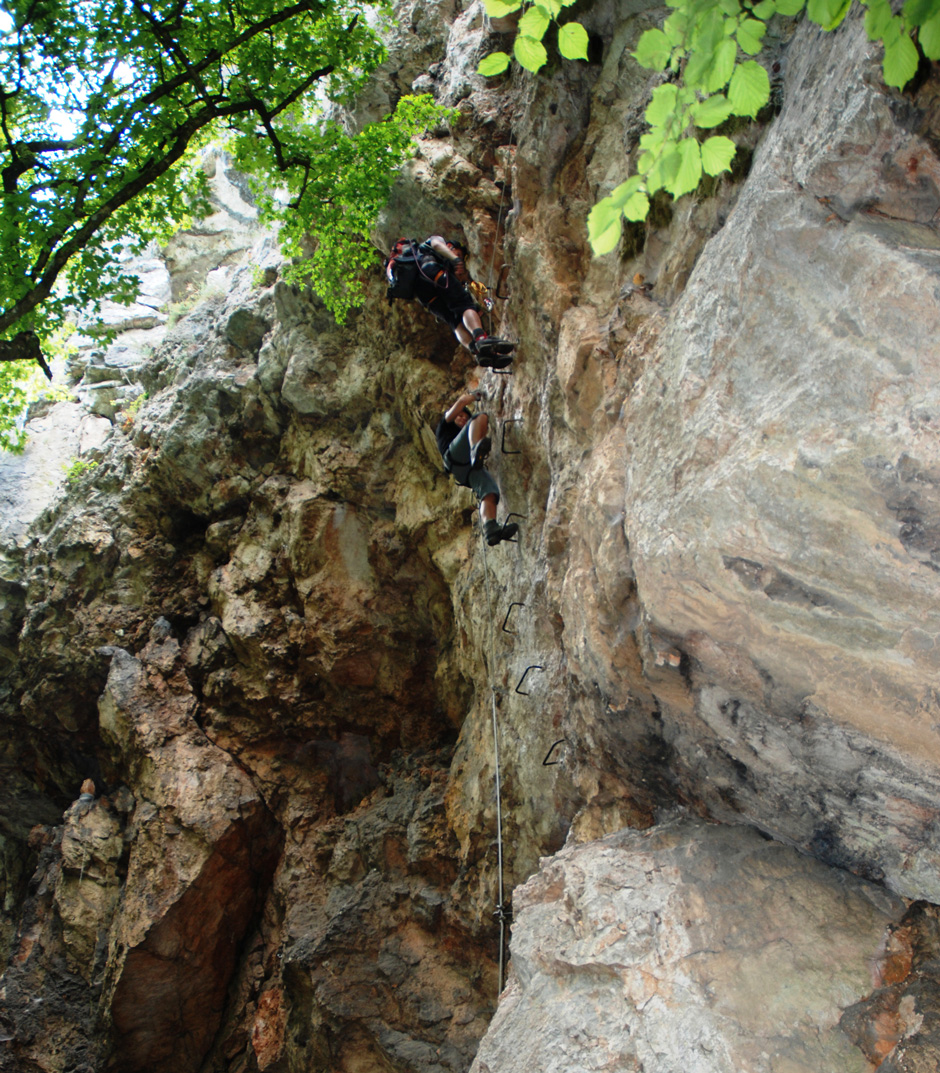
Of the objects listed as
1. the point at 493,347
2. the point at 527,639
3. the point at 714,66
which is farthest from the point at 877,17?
the point at 527,639

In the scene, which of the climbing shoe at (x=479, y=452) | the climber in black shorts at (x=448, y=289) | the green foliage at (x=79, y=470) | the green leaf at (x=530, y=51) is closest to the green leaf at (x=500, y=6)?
the green leaf at (x=530, y=51)

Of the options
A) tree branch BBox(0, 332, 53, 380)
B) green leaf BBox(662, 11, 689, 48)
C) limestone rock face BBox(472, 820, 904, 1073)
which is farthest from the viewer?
tree branch BBox(0, 332, 53, 380)

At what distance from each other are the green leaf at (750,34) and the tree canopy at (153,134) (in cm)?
574

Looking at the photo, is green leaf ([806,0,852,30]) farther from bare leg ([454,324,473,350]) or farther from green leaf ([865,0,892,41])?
bare leg ([454,324,473,350])

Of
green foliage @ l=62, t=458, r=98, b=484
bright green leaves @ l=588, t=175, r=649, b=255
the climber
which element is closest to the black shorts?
the climber

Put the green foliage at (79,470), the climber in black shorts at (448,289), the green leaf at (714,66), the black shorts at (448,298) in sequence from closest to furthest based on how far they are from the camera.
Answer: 1. the green leaf at (714,66)
2. the climber in black shorts at (448,289)
3. the black shorts at (448,298)
4. the green foliage at (79,470)

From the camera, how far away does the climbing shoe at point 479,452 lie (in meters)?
7.12

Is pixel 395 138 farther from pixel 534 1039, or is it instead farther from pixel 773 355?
pixel 534 1039

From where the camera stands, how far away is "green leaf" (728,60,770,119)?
244 centimetres

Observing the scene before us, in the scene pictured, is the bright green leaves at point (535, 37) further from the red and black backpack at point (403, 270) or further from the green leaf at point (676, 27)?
the red and black backpack at point (403, 270)

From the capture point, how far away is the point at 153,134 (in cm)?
753

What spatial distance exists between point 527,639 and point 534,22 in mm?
4857

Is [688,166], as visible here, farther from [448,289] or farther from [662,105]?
[448,289]

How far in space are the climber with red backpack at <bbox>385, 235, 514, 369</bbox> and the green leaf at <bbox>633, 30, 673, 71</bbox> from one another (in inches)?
196
